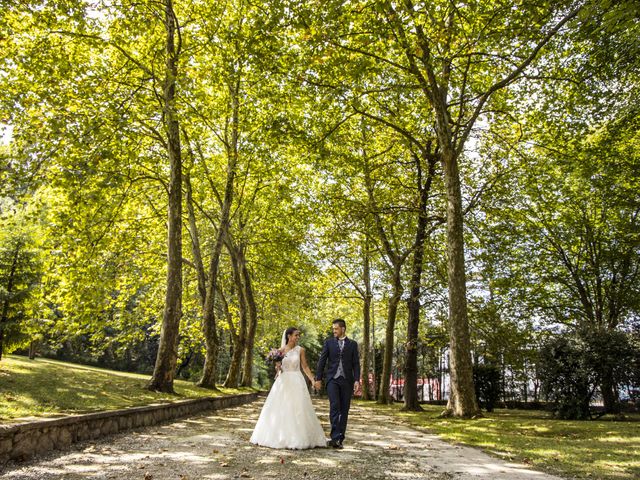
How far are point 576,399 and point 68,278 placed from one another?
17.4 metres

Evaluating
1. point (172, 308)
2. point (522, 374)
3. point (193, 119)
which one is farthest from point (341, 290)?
point (172, 308)

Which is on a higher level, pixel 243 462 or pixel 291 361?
pixel 291 361

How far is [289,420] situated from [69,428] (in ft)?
11.0

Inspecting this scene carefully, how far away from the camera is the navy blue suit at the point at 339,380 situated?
792cm

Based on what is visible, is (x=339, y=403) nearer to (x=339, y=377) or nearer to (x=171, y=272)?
(x=339, y=377)

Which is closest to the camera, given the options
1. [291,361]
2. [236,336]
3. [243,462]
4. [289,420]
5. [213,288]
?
[243,462]

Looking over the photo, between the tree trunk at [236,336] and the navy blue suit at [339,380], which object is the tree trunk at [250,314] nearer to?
the tree trunk at [236,336]

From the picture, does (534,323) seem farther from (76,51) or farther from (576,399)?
(76,51)

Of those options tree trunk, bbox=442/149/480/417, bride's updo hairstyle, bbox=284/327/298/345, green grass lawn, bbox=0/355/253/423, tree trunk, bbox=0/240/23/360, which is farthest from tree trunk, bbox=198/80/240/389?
bride's updo hairstyle, bbox=284/327/298/345

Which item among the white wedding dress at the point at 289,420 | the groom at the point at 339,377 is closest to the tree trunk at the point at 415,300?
the white wedding dress at the point at 289,420

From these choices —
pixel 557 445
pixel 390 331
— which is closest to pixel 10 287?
pixel 390 331

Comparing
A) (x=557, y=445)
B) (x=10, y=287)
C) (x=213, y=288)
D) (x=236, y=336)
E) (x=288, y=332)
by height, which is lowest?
(x=557, y=445)

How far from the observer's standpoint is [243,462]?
6.38 meters

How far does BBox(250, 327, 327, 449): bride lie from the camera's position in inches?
313
